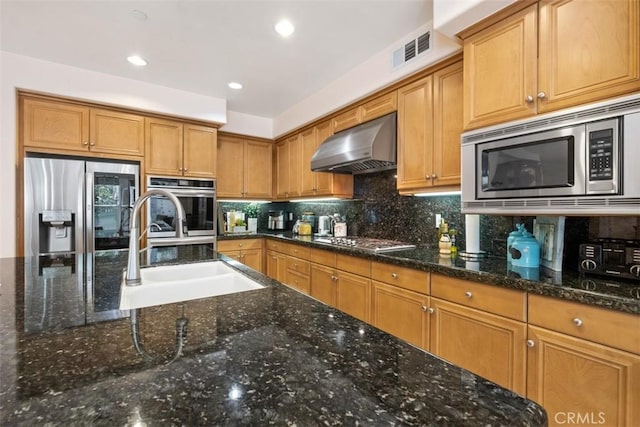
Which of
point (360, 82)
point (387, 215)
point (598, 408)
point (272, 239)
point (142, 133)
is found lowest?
point (598, 408)

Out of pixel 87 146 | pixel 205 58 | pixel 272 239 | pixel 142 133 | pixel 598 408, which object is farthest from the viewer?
pixel 272 239

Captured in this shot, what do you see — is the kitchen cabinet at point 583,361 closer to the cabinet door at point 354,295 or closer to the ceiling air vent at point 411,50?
the cabinet door at point 354,295

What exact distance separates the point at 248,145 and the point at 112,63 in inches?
72.7

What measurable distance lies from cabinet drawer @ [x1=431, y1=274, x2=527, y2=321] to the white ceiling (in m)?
1.82

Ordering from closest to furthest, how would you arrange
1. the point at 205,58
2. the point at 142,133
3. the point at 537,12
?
the point at 537,12 → the point at 205,58 → the point at 142,133

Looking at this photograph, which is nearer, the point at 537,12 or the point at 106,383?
the point at 106,383

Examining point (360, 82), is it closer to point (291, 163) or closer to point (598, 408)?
point (291, 163)

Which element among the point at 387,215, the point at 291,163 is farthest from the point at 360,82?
the point at 291,163

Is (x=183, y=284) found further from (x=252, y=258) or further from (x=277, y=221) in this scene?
(x=277, y=221)

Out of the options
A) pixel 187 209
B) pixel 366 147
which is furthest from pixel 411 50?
pixel 187 209

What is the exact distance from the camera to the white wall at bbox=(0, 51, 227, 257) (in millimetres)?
2572

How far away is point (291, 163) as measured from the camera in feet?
13.3

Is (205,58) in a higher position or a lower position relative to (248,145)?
higher

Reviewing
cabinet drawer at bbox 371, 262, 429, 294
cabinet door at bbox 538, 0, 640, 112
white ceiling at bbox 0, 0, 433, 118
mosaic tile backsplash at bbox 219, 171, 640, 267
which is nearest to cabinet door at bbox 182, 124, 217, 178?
white ceiling at bbox 0, 0, 433, 118
